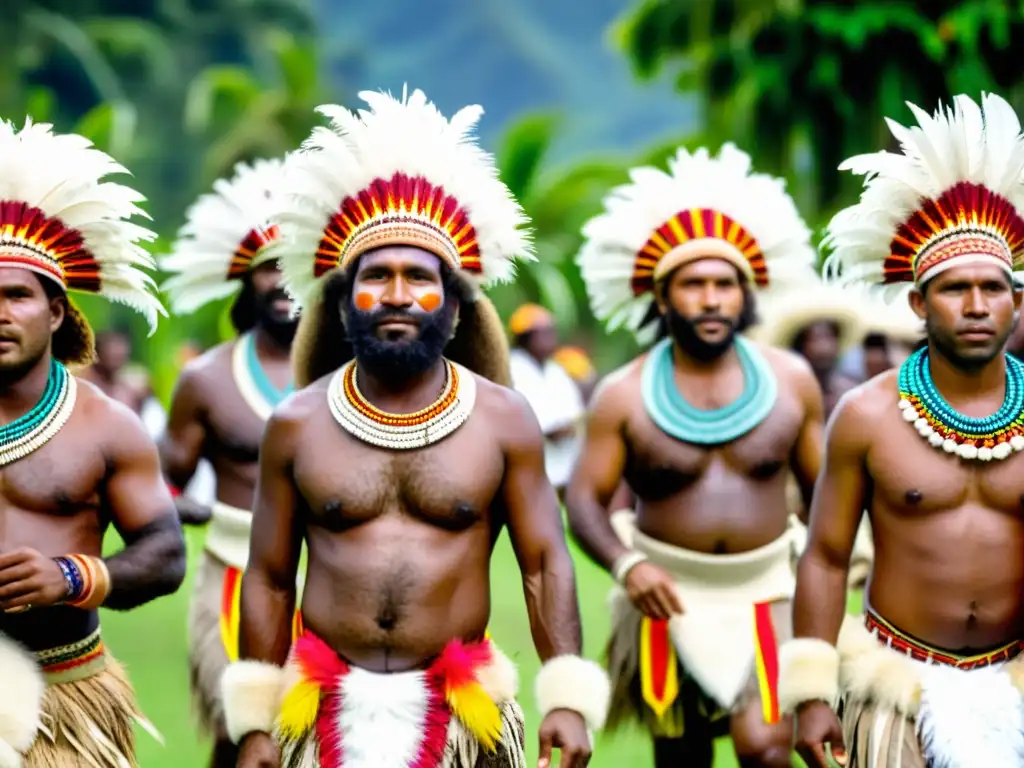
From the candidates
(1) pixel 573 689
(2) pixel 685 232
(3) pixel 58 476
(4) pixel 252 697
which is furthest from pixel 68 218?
(2) pixel 685 232

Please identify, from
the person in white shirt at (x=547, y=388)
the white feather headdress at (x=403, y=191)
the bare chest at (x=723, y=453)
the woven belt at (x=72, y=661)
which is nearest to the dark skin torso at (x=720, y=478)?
the bare chest at (x=723, y=453)

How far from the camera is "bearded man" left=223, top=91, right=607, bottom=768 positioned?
15.0ft

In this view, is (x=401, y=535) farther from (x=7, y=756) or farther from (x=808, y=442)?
(x=808, y=442)

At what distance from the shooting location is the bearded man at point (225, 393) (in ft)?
22.9

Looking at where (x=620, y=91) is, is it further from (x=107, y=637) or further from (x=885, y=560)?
(x=885, y=560)

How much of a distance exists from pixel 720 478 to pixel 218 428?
80.1 inches

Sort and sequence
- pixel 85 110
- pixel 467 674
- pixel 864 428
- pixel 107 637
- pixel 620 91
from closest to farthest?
pixel 467 674
pixel 864 428
pixel 107 637
pixel 85 110
pixel 620 91

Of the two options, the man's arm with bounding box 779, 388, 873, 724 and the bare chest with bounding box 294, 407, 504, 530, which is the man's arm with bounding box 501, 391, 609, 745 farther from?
the man's arm with bounding box 779, 388, 873, 724

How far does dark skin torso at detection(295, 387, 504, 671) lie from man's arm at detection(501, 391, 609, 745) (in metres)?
0.07

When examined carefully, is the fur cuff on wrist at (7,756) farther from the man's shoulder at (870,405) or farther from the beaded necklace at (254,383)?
the beaded necklace at (254,383)

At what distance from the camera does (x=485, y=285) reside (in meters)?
5.11

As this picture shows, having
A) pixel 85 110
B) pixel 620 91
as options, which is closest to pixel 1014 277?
pixel 85 110

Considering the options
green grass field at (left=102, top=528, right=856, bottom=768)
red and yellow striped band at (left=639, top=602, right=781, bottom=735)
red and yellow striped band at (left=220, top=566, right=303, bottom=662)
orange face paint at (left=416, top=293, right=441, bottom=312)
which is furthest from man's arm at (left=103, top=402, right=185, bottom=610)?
red and yellow striped band at (left=639, top=602, right=781, bottom=735)

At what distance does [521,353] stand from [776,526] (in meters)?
7.80
